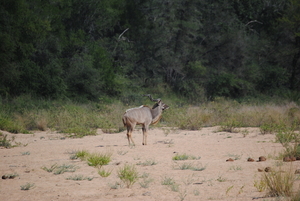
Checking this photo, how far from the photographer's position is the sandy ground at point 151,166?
20.3ft

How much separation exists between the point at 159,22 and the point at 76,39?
8.33 metres

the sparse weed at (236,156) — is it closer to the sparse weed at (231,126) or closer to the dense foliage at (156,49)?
the sparse weed at (231,126)

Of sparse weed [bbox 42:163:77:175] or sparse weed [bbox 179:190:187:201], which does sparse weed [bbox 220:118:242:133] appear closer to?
sparse weed [bbox 42:163:77:175]

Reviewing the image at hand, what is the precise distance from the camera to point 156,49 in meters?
33.1

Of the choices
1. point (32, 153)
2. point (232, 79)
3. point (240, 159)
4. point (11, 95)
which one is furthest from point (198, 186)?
point (232, 79)

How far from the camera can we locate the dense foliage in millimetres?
25219

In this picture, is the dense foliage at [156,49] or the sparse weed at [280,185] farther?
the dense foliage at [156,49]

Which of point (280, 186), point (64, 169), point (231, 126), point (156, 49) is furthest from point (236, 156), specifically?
point (156, 49)

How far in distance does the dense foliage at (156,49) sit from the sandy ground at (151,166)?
12259 millimetres

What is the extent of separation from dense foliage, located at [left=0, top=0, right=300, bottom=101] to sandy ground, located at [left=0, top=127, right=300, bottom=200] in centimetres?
1226

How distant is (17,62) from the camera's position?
24281mm

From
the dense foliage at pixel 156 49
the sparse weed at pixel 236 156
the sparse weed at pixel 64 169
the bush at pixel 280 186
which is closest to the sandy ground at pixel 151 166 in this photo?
the sparse weed at pixel 236 156

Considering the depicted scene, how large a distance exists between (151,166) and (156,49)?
83.4 feet

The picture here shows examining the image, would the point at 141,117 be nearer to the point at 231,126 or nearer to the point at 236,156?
the point at 236,156
